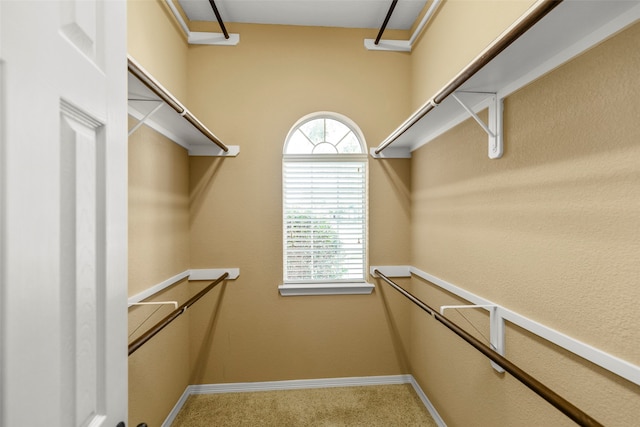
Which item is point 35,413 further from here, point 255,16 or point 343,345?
point 255,16

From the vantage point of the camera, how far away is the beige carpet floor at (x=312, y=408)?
78.9 inches

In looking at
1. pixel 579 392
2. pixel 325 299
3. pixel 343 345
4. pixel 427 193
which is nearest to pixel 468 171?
pixel 427 193

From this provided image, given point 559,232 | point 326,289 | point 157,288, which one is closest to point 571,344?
point 559,232

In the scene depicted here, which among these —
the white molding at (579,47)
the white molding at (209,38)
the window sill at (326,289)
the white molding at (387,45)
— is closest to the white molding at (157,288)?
the window sill at (326,289)

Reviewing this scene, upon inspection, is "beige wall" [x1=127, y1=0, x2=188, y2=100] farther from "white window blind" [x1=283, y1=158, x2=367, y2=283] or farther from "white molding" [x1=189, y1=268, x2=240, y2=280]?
"white molding" [x1=189, y1=268, x2=240, y2=280]

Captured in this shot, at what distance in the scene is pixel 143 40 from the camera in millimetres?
1658

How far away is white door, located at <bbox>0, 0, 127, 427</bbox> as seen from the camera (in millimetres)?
396

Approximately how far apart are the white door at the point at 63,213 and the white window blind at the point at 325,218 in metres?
1.77

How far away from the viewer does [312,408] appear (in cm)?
213

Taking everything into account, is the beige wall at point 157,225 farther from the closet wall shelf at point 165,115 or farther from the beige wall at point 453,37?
the beige wall at point 453,37

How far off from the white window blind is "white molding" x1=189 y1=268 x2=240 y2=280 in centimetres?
41

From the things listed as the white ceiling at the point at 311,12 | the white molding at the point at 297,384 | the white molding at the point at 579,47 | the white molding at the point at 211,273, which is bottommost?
the white molding at the point at 297,384

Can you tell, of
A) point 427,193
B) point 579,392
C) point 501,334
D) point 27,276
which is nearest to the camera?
point 27,276

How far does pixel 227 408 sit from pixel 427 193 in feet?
6.71
